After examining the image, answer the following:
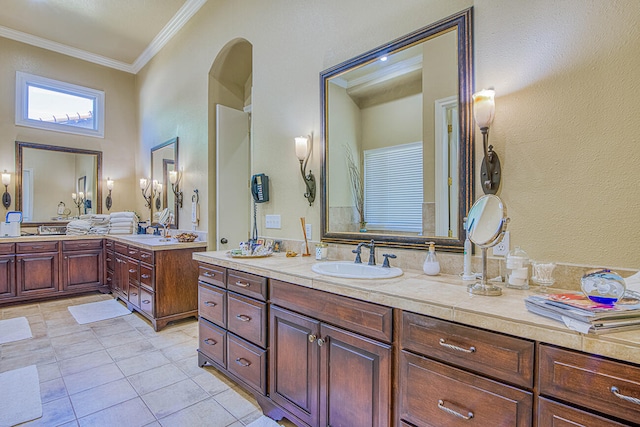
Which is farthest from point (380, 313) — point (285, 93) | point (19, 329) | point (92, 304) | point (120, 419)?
point (92, 304)

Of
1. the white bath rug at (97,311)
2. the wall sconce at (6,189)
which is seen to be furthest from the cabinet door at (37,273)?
the wall sconce at (6,189)

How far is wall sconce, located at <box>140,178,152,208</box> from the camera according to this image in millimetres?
5145

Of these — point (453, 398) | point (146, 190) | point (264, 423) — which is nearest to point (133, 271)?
point (146, 190)

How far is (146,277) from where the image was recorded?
345cm

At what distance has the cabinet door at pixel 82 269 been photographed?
4480 mm

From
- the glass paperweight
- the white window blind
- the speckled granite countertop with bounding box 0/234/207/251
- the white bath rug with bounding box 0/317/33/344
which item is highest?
the white window blind

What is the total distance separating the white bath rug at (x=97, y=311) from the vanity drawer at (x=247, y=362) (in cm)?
245

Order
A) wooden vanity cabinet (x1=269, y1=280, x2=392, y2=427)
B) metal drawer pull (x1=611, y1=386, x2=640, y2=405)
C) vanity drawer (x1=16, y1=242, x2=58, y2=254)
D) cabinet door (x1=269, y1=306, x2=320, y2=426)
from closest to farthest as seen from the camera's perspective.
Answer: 1. metal drawer pull (x1=611, y1=386, x2=640, y2=405)
2. wooden vanity cabinet (x1=269, y1=280, x2=392, y2=427)
3. cabinet door (x1=269, y1=306, x2=320, y2=426)
4. vanity drawer (x1=16, y1=242, x2=58, y2=254)

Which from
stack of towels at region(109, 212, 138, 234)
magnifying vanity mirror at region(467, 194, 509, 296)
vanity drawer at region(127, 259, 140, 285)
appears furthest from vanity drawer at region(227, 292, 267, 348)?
stack of towels at region(109, 212, 138, 234)

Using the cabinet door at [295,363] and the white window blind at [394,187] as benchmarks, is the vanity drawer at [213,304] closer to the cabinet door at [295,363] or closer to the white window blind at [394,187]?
the cabinet door at [295,363]

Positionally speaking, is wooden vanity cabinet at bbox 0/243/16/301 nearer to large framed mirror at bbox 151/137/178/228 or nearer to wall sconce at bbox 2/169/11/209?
wall sconce at bbox 2/169/11/209

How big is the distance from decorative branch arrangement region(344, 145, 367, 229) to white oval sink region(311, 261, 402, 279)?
0.30 m

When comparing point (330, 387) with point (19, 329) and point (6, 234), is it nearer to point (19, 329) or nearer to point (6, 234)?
point (19, 329)

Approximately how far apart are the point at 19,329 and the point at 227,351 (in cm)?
277
